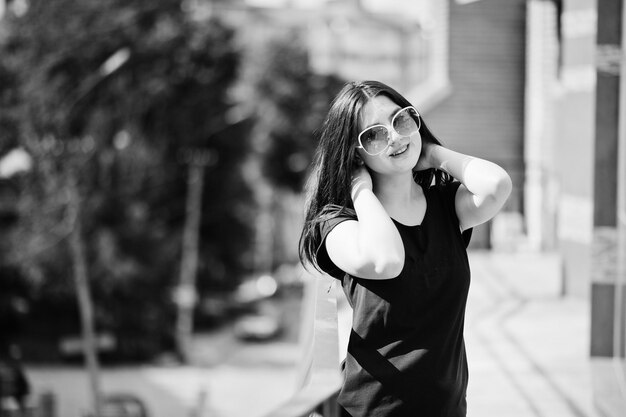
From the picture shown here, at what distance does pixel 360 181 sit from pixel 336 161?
0.33 ft

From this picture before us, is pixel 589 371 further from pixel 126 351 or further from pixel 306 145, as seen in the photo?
pixel 306 145

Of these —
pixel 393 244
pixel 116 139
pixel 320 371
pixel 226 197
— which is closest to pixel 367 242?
pixel 393 244

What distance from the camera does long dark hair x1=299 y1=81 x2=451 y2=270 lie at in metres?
2.55

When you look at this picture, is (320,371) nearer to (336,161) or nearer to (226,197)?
(336,161)

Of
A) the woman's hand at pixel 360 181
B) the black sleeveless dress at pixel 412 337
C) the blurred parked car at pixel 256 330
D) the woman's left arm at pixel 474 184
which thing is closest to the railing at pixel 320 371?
the black sleeveless dress at pixel 412 337

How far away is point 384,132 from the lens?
251 centimetres

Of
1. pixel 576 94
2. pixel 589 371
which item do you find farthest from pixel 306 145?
pixel 589 371

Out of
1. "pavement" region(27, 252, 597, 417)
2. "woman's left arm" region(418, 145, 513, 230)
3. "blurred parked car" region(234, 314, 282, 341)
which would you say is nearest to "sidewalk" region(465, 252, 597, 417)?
"pavement" region(27, 252, 597, 417)

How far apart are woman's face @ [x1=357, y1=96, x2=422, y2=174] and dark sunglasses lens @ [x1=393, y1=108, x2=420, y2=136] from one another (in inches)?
0.6

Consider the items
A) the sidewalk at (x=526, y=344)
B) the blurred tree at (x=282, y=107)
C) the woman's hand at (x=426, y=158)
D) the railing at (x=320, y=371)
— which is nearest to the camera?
the railing at (x=320, y=371)

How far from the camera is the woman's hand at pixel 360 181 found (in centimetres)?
252

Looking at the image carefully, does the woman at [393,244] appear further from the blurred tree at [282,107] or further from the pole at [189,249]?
the blurred tree at [282,107]

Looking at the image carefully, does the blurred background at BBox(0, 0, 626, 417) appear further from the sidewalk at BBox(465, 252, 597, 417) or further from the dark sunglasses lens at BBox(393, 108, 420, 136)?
the dark sunglasses lens at BBox(393, 108, 420, 136)

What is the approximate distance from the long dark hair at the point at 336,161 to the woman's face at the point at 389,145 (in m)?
0.02
